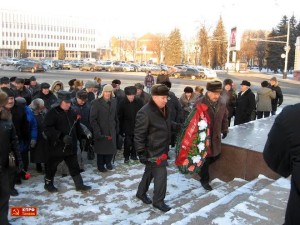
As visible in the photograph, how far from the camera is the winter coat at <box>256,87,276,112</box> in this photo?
10148 millimetres

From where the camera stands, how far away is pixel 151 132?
4598mm

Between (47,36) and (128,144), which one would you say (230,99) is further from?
(47,36)

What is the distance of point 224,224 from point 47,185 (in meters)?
3.19

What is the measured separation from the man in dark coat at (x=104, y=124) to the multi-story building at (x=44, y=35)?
422 ft

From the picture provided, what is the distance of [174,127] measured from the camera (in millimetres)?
5336

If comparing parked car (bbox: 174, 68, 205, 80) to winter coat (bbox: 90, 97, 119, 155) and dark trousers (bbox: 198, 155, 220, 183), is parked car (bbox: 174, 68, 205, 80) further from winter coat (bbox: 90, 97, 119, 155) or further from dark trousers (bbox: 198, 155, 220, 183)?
dark trousers (bbox: 198, 155, 220, 183)

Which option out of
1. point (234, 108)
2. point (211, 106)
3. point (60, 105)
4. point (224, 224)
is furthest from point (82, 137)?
point (234, 108)

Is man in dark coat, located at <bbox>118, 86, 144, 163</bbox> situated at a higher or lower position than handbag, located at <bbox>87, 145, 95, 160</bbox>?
higher

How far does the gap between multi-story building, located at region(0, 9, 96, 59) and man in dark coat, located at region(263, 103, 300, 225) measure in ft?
438

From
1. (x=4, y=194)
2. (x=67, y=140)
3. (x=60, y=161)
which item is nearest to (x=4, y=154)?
(x=4, y=194)

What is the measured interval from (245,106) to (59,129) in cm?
536

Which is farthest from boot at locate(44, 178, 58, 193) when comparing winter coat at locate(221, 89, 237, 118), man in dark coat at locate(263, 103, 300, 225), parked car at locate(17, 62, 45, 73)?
parked car at locate(17, 62, 45, 73)

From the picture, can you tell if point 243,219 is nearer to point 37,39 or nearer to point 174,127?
point 174,127

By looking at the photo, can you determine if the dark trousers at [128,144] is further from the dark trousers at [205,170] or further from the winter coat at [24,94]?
the winter coat at [24,94]
